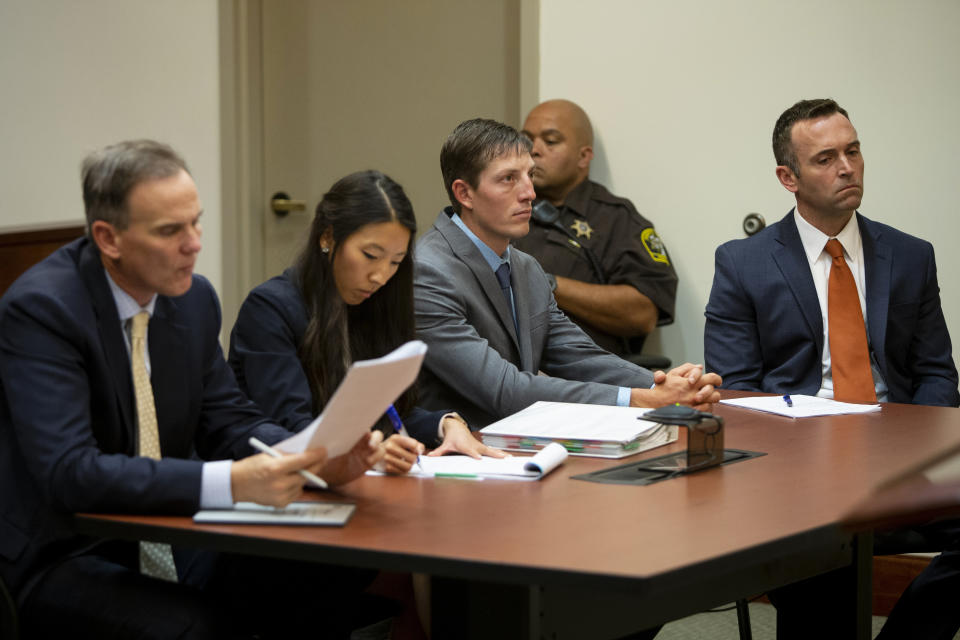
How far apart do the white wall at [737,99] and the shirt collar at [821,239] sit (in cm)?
76

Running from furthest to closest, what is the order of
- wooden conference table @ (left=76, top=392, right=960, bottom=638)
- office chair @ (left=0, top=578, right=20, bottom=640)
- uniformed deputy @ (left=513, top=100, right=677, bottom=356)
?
uniformed deputy @ (left=513, top=100, right=677, bottom=356)
office chair @ (left=0, top=578, right=20, bottom=640)
wooden conference table @ (left=76, top=392, right=960, bottom=638)

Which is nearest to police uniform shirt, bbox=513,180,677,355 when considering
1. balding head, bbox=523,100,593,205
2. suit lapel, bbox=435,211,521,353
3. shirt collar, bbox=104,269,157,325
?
balding head, bbox=523,100,593,205

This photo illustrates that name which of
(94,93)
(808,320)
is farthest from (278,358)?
(94,93)

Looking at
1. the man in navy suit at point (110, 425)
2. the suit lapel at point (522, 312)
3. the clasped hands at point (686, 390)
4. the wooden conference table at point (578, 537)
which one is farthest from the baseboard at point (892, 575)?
the man in navy suit at point (110, 425)

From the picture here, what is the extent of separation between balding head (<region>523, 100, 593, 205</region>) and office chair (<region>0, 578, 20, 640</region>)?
2.79m

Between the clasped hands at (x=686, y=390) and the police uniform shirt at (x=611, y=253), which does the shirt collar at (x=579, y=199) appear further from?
the clasped hands at (x=686, y=390)

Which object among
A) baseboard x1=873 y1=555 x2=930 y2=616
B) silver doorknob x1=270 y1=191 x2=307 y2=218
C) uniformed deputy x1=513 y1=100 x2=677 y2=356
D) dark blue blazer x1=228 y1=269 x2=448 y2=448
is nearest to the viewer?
dark blue blazer x1=228 y1=269 x2=448 y2=448

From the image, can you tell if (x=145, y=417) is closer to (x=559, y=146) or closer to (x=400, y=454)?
(x=400, y=454)

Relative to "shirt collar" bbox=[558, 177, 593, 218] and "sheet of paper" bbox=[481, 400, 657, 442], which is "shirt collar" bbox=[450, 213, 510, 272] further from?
"shirt collar" bbox=[558, 177, 593, 218]

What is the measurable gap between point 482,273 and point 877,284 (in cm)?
112

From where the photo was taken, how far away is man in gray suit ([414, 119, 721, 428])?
2.57 meters

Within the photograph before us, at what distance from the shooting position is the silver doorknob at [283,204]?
15.5 feet

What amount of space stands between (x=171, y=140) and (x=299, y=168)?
53cm

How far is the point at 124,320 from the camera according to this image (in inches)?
71.2
